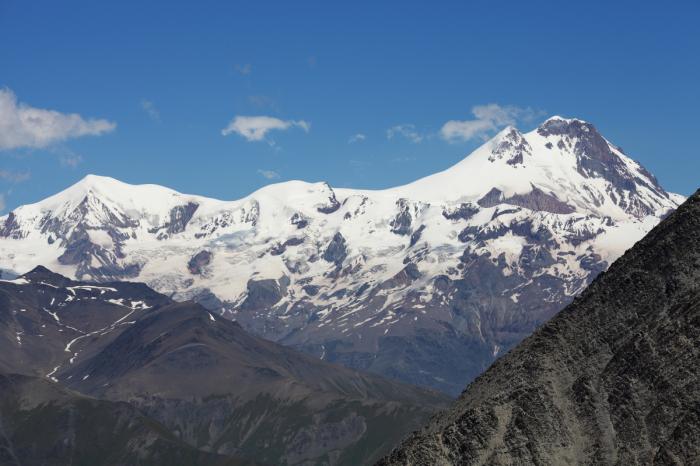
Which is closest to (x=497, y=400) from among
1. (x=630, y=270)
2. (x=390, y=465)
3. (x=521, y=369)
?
(x=521, y=369)

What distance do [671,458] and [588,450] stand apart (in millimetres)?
14932

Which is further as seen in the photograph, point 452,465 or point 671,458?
point 452,465

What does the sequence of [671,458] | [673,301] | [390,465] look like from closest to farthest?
[671,458]
[390,465]
[673,301]

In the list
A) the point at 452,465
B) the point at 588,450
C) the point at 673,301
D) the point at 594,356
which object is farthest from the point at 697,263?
the point at 452,465

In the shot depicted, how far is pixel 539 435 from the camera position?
523ft

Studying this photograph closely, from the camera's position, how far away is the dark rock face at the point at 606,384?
6043 inches

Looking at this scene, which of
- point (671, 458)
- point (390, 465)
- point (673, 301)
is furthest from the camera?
point (673, 301)

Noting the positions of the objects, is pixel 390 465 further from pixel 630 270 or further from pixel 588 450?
pixel 630 270

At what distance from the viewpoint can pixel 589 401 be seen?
162m

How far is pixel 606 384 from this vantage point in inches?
6412

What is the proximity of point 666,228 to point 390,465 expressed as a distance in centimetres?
5279

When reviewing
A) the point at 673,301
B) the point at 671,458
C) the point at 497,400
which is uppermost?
the point at 673,301

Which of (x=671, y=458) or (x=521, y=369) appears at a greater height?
(x=521, y=369)

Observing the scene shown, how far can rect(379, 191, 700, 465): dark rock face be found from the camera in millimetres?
153500
